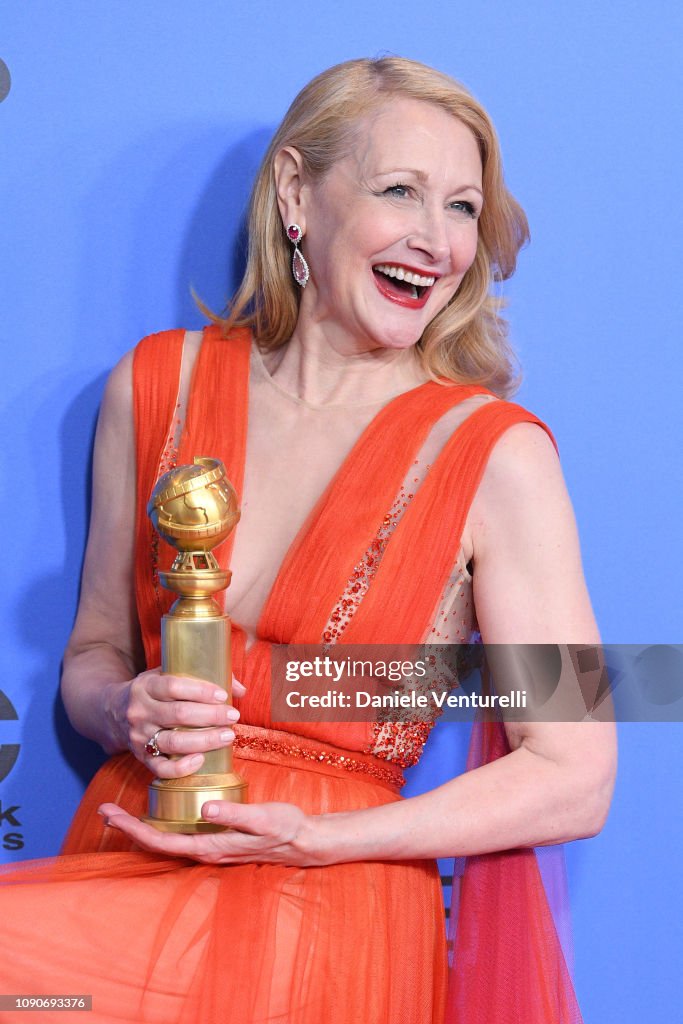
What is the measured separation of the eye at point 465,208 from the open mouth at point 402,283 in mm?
91

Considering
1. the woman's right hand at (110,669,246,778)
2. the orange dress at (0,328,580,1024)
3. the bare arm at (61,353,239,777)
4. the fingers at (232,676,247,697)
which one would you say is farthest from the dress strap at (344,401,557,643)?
the bare arm at (61,353,239,777)

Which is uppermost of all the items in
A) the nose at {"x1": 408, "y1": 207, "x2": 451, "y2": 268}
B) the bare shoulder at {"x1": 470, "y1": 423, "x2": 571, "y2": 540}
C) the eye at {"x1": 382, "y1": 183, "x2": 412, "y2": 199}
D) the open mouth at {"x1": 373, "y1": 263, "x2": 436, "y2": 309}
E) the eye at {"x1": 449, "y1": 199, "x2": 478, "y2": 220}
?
the eye at {"x1": 449, "y1": 199, "x2": 478, "y2": 220}

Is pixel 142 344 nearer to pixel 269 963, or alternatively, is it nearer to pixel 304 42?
pixel 304 42

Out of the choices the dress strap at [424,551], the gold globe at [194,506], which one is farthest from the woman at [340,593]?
the gold globe at [194,506]

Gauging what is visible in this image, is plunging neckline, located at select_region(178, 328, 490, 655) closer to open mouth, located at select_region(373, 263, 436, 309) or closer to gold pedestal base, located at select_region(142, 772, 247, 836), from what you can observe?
open mouth, located at select_region(373, 263, 436, 309)

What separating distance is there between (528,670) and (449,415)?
1.08 ft

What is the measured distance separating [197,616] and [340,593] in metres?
0.25

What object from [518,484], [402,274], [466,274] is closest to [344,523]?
[518,484]

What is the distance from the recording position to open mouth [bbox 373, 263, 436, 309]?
Answer: 62.9 inches

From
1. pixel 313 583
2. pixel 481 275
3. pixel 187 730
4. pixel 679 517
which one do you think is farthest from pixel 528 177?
Answer: pixel 187 730

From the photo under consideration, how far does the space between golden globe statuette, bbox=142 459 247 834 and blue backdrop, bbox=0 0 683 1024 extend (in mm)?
537

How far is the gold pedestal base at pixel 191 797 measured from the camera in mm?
1284

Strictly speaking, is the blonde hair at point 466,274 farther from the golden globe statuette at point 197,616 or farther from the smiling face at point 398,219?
the golden globe statuette at point 197,616

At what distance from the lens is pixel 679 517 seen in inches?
71.6
